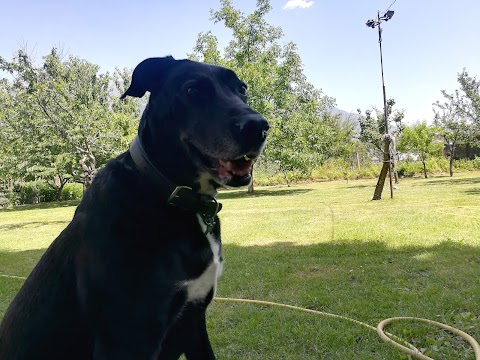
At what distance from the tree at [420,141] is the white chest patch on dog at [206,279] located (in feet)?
94.6

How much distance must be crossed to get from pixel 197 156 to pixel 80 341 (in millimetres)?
873

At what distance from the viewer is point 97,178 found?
1.76m

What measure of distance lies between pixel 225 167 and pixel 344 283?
10.4ft

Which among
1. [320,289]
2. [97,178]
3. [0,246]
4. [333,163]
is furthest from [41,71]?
[333,163]

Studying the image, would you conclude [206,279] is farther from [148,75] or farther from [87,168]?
[87,168]

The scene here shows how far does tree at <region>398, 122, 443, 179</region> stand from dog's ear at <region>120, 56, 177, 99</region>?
28.7 m

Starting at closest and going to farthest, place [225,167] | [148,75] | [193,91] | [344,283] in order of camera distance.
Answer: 1. [225,167]
2. [193,91]
3. [148,75]
4. [344,283]

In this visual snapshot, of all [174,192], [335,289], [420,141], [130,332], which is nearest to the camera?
[130,332]

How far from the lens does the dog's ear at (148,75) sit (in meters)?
1.98

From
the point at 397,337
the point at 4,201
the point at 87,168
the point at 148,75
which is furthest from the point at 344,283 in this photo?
the point at 4,201

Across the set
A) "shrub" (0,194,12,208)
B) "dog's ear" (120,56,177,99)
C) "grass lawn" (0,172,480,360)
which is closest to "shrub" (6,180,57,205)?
"shrub" (0,194,12,208)

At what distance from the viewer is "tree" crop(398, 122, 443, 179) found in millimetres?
27812

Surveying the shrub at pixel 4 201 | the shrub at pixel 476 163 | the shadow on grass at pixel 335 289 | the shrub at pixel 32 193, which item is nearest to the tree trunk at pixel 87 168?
the shadow on grass at pixel 335 289

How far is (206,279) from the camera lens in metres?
1.67
